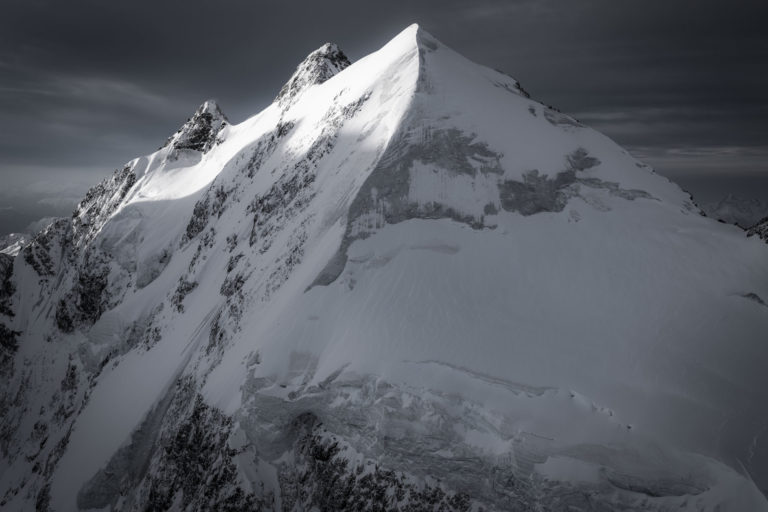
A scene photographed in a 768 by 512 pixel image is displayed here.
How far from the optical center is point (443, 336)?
58.4 ft

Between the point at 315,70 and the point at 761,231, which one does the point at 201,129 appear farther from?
the point at 761,231

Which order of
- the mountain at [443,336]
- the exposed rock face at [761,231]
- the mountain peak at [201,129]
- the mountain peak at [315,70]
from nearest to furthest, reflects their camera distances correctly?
the mountain at [443,336] < the exposed rock face at [761,231] < the mountain peak at [315,70] < the mountain peak at [201,129]

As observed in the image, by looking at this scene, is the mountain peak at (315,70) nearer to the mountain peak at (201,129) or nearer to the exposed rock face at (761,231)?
the mountain peak at (201,129)

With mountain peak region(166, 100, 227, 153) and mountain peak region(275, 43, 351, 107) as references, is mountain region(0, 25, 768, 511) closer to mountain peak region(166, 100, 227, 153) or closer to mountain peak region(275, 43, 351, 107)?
mountain peak region(275, 43, 351, 107)

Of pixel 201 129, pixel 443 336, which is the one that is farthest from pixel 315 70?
pixel 443 336

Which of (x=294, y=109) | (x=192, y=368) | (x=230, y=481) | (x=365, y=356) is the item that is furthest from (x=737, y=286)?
(x=294, y=109)

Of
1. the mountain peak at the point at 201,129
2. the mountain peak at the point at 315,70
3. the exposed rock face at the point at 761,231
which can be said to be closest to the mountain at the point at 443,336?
the exposed rock face at the point at 761,231

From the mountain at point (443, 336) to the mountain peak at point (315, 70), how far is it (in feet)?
34.8

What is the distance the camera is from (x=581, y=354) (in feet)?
55.2

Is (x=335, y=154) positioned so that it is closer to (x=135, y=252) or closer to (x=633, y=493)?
(x=633, y=493)

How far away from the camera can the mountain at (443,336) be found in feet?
47.6

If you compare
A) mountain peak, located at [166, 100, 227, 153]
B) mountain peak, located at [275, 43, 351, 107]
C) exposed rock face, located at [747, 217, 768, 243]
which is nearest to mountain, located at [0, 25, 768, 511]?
exposed rock face, located at [747, 217, 768, 243]

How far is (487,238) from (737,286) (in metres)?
11.0

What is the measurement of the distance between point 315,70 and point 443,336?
1575 inches
